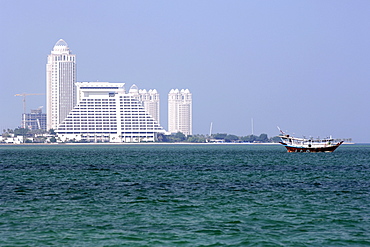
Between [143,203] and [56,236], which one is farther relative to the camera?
[143,203]

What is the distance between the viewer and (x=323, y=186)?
46594 mm

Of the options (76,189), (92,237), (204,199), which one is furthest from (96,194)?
(92,237)

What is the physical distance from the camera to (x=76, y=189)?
43688 mm

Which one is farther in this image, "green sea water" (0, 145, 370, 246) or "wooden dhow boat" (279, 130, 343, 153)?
"wooden dhow boat" (279, 130, 343, 153)

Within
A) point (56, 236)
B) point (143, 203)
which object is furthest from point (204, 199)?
point (56, 236)

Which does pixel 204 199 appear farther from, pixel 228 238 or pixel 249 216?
pixel 228 238

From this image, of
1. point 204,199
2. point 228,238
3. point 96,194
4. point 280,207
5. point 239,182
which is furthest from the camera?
point 239,182

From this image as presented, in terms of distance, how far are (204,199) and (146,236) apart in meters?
12.0

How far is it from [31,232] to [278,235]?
10.3 m

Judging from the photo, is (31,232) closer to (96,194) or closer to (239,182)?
(96,194)

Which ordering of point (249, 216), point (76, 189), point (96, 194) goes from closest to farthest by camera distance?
point (249, 216)
point (96, 194)
point (76, 189)

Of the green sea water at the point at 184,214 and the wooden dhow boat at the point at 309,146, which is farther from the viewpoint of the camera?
the wooden dhow boat at the point at 309,146

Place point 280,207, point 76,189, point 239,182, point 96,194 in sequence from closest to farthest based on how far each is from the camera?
point 280,207 < point 96,194 < point 76,189 < point 239,182

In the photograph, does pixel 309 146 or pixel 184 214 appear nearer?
pixel 184 214
